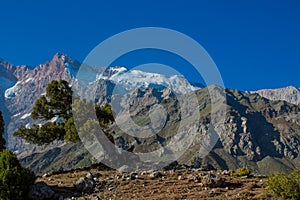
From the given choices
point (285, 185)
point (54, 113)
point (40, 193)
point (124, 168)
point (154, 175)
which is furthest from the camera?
point (54, 113)

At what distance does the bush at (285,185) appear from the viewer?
83.8ft

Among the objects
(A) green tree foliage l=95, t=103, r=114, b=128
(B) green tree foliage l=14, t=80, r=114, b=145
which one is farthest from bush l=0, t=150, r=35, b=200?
(A) green tree foliage l=95, t=103, r=114, b=128

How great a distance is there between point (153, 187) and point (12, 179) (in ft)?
35.0

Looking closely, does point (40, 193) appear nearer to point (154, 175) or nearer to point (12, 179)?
point (12, 179)

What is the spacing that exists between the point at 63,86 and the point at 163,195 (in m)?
25.4

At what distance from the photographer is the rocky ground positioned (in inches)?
1081

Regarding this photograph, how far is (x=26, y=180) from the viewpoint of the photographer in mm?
25422

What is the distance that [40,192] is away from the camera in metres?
26.4

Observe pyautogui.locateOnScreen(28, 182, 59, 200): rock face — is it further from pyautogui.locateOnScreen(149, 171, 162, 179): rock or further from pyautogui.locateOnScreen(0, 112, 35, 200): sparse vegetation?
pyautogui.locateOnScreen(149, 171, 162, 179): rock

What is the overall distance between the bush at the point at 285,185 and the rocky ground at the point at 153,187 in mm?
809

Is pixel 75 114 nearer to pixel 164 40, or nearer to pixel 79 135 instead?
pixel 79 135

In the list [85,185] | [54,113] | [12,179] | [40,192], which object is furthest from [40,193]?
[54,113]

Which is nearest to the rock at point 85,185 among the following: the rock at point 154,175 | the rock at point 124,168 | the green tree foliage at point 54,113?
the rock at point 154,175

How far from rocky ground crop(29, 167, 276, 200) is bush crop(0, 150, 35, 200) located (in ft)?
4.83
